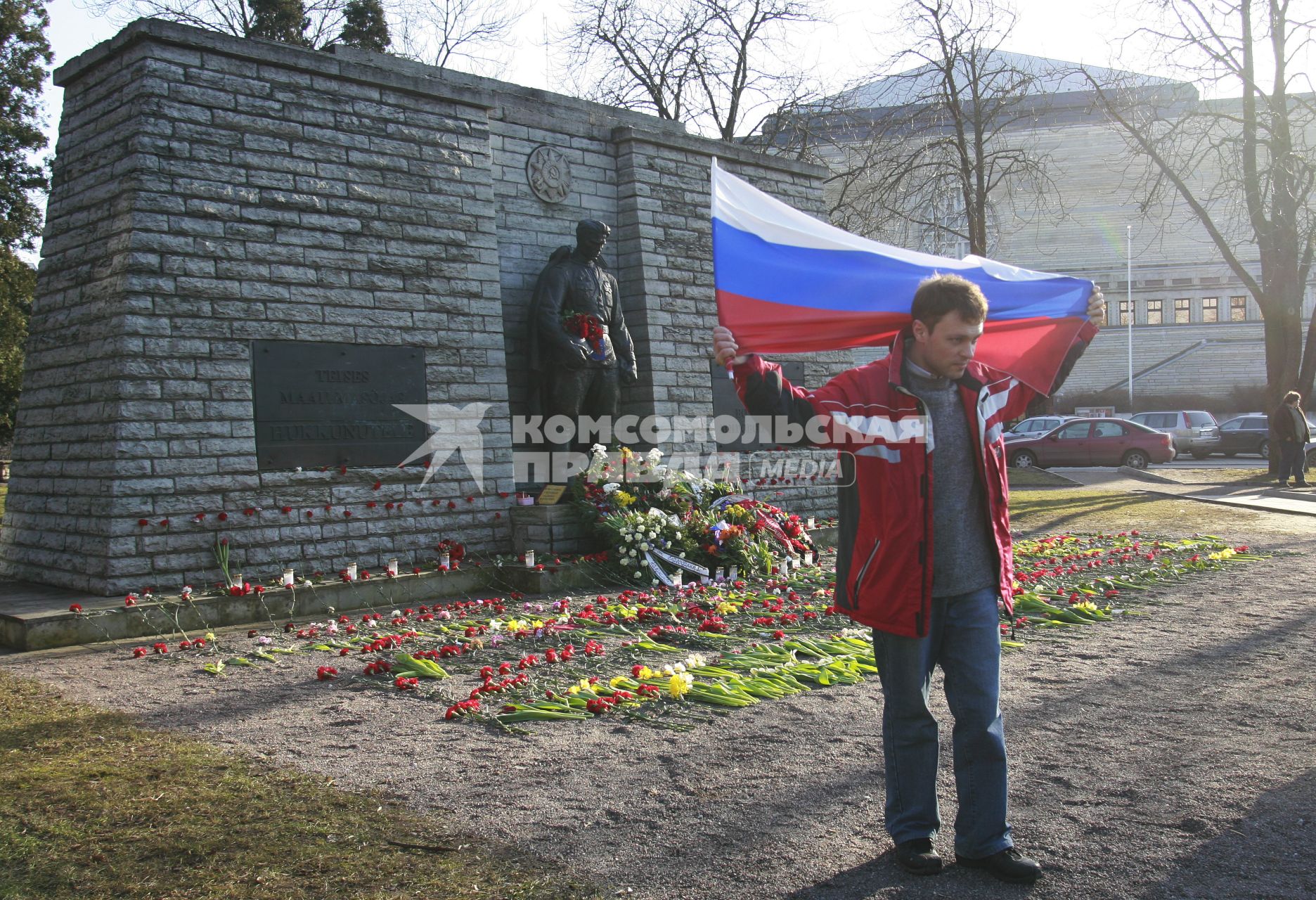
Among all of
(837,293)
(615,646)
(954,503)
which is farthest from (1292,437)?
(954,503)

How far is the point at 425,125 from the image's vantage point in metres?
9.53

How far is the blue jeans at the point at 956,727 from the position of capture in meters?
3.26

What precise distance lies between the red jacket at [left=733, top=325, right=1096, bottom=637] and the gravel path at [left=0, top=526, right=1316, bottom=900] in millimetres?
804

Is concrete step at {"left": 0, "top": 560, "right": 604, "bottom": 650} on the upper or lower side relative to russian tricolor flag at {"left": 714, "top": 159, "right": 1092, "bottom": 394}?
lower

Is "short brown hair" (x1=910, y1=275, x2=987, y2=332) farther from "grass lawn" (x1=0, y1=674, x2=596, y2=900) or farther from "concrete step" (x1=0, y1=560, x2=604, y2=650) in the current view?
"concrete step" (x1=0, y1=560, x2=604, y2=650)

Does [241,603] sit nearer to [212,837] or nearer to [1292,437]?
[212,837]

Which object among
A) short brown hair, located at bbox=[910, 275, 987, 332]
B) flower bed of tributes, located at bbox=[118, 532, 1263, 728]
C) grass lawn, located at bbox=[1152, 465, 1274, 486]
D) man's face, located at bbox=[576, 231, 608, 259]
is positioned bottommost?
flower bed of tributes, located at bbox=[118, 532, 1263, 728]

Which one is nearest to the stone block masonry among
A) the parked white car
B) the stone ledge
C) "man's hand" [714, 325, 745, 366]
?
the stone ledge

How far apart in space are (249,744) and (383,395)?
16.1ft

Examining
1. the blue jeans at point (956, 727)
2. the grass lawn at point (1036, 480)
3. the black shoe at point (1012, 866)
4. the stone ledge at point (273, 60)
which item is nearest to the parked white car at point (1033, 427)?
the grass lawn at point (1036, 480)

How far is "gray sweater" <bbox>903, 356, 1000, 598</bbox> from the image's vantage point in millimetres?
3342

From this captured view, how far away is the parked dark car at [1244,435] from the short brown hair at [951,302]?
31341 millimetres

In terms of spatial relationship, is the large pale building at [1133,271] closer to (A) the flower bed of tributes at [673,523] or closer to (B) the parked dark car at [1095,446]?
(B) the parked dark car at [1095,446]

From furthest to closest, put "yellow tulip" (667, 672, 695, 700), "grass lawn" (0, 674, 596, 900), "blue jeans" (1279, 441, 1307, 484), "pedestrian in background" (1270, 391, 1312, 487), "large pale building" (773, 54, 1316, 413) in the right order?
"large pale building" (773, 54, 1316, 413) < "blue jeans" (1279, 441, 1307, 484) < "pedestrian in background" (1270, 391, 1312, 487) < "yellow tulip" (667, 672, 695, 700) < "grass lawn" (0, 674, 596, 900)
